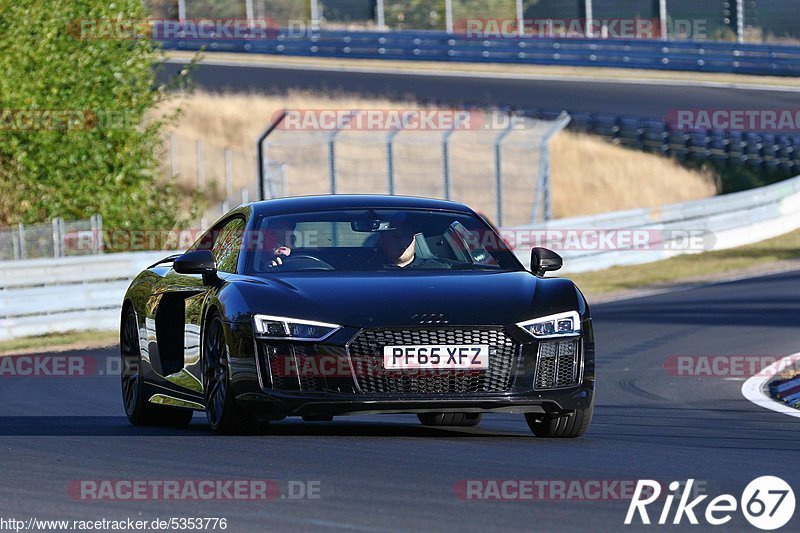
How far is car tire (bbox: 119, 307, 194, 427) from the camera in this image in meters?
10.4

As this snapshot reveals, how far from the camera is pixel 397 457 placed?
794cm

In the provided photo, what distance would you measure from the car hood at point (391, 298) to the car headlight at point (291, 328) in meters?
0.04

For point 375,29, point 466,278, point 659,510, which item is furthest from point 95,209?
point 375,29

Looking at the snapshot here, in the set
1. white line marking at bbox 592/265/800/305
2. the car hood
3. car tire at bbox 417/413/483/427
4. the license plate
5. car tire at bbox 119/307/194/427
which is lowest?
white line marking at bbox 592/265/800/305

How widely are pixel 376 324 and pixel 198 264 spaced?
1.44 m

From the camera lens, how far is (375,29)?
49250mm

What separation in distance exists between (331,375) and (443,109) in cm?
3208

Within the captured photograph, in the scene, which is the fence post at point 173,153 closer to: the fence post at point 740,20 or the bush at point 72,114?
the bush at point 72,114

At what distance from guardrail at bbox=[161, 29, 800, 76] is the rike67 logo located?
3659 cm

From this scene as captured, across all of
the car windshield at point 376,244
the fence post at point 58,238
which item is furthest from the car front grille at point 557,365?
the fence post at point 58,238

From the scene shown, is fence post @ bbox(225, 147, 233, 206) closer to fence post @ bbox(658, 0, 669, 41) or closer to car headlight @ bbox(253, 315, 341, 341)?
fence post @ bbox(658, 0, 669, 41)

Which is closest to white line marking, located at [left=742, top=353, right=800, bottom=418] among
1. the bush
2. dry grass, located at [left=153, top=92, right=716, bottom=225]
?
the bush

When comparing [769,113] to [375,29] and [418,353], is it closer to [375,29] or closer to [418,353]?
[375,29]

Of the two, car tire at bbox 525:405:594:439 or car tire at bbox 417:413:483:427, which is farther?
car tire at bbox 417:413:483:427
